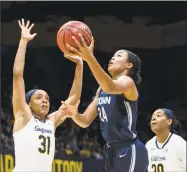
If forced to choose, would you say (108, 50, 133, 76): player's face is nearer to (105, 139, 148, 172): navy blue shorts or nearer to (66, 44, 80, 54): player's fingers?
(66, 44, 80, 54): player's fingers

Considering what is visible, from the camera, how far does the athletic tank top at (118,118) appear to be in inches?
167

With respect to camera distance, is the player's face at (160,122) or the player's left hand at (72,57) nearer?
the player's left hand at (72,57)

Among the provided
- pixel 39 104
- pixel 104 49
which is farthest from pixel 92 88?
pixel 39 104

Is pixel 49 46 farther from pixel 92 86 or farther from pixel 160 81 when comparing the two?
pixel 160 81

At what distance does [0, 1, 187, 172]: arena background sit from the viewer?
40.0ft

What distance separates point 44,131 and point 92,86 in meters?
8.43

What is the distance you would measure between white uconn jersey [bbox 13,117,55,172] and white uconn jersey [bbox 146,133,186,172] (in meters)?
2.28

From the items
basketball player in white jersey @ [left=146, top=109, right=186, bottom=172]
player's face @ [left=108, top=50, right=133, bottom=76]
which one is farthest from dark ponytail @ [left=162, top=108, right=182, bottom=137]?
player's face @ [left=108, top=50, right=133, bottom=76]

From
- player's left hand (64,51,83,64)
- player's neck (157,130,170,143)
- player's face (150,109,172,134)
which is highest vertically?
player's left hand (64,51,83,64)

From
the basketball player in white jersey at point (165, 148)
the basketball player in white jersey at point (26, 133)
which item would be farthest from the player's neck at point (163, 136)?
the basketball player in white jersey at point (26, 133)

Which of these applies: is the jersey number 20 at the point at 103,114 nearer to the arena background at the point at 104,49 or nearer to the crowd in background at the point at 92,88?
the arena background at the point at 104,49

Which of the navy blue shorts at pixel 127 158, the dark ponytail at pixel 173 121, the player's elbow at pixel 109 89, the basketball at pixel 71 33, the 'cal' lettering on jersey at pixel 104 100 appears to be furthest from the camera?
the dark ponytail at pixel 173 121

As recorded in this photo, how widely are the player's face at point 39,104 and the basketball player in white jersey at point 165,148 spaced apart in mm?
2184

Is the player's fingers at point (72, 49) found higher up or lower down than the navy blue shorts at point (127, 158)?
higher up
